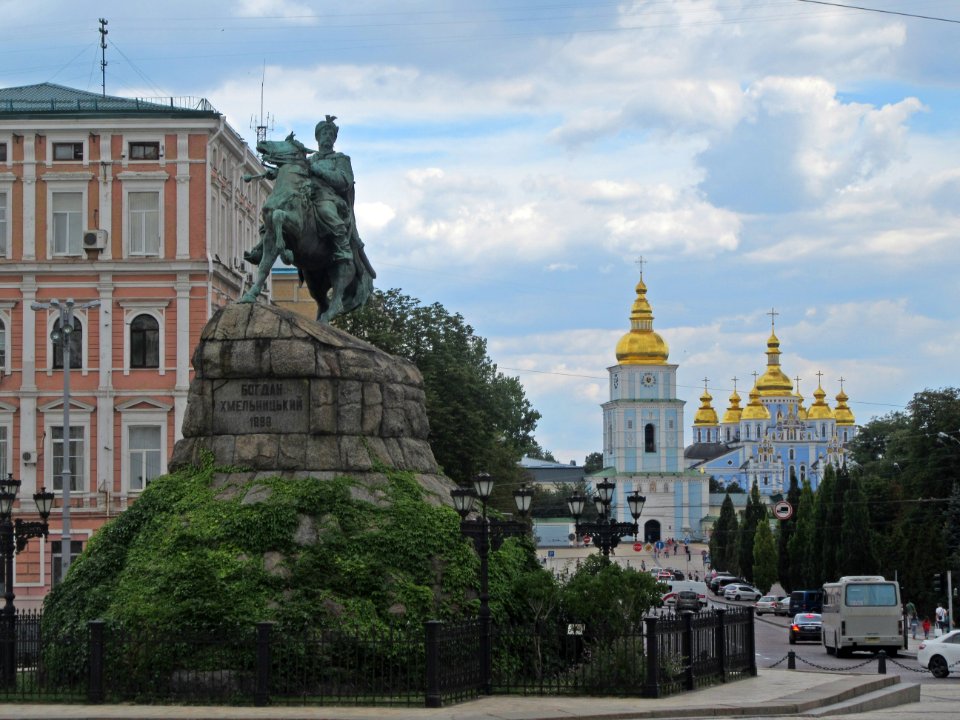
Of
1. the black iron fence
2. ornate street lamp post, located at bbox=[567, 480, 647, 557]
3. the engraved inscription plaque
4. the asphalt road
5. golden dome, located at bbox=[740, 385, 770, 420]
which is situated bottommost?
the asphalt road

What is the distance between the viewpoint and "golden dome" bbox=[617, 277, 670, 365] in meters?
161

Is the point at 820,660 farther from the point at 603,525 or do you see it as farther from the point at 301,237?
the point at 301,237

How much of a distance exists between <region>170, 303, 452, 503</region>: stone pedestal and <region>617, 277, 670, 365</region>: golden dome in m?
136

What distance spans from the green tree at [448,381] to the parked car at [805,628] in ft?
34.4

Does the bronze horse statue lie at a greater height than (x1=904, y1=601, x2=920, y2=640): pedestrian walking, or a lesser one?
greater

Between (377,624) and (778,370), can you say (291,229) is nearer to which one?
(377,624)

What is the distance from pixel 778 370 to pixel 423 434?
6869 inches

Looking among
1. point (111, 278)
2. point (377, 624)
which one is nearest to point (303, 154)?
point (377, 624)

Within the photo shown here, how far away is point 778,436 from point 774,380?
8607 mm

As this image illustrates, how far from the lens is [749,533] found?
106 metres

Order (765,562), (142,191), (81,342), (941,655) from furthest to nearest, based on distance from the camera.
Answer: (765,562) < (142,191) < (81,342) < (941,655)

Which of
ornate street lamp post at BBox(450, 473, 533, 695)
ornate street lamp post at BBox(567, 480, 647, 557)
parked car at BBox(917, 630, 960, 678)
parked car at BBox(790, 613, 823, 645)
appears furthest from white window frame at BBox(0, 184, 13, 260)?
ornate street lamp post at BBox(450, 473, 533, 695)

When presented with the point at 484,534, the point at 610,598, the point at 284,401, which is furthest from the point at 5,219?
the point at 610,598

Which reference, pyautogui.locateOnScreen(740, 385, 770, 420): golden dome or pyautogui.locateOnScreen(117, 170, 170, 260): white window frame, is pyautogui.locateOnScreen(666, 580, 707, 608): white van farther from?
pyautogui.locateOnScreen(740, 385, 770, 420): golden dome
